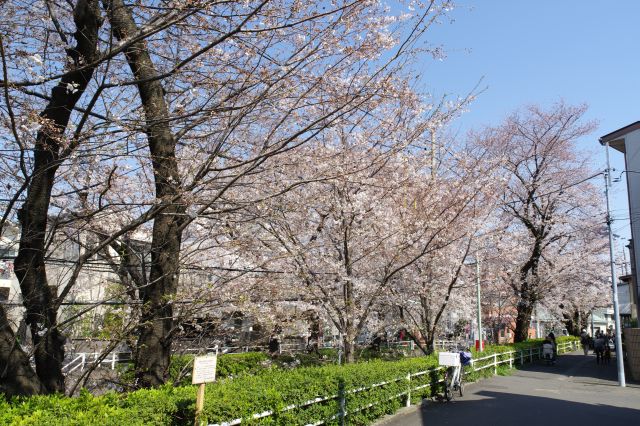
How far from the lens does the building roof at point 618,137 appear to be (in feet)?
68.2

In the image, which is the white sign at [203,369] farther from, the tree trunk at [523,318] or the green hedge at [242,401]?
the tree trunk at [523,318]

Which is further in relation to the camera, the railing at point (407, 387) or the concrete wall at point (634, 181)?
the concrete wall at point (634, 181)

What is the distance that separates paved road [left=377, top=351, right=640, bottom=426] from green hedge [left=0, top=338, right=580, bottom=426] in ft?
2.64

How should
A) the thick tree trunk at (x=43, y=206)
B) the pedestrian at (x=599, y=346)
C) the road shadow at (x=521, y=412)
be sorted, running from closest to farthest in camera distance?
1. the thick tree trunk at (x=43, y=206)
2. the road shadow at (x=521, y=412)
3. the pedestrian at (x=599, y=346)

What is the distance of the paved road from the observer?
9.84m

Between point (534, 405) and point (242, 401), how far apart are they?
28.1 ft

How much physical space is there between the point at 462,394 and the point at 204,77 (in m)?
11.1

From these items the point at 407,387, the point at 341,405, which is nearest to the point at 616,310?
the point at 407,387

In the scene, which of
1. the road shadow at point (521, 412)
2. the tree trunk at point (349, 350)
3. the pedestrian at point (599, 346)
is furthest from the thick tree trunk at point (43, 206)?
the pedestrian at point (599, 346)

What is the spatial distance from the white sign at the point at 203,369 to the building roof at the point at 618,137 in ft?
68.6

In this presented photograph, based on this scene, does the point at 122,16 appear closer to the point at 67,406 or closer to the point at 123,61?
the point at 123,61

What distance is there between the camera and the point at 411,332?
A: 48.7ft

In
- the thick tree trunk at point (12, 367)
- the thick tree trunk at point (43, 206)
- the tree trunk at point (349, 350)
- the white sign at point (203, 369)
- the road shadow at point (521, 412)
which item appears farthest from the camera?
the tree trunk at point (349, 350)

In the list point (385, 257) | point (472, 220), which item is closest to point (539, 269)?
point (472, 220)
